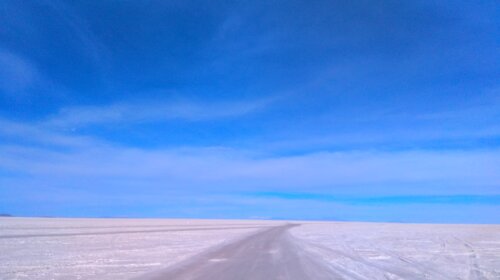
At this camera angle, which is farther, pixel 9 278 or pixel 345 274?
pixel 345 274

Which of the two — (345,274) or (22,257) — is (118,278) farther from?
(22,257)

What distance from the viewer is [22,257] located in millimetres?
18344

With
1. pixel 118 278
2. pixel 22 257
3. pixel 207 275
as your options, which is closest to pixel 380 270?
pixel 207 275

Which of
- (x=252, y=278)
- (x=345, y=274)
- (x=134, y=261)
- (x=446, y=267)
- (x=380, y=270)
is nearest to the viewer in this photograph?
(x=252, y=278)

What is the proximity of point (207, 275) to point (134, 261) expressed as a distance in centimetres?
558

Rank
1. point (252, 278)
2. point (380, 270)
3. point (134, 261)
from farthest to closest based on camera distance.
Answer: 1. point (134, 261)
2. point (380, 270)
3. point (252, 278)

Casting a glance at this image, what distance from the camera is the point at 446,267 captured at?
15523 millimetres

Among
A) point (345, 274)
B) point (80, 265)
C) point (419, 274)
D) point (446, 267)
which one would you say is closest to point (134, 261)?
point (80, 265)

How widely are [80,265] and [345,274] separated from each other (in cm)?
950

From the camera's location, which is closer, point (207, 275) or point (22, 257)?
point (207, 275)

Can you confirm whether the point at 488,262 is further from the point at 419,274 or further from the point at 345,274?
the point at 345,274

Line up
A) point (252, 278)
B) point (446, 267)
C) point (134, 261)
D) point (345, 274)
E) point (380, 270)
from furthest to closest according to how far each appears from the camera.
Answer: point (134, 261)
point (446, 267)
point (380, 270)
point (345, 274)
point (252, 278)

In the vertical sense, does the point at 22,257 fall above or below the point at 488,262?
above

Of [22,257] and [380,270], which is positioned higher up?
[22,257]
